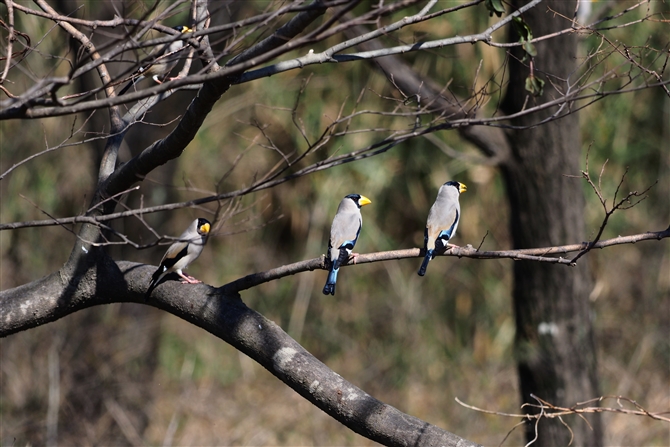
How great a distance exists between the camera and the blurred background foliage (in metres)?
7.20

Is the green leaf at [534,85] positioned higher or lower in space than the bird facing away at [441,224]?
higher

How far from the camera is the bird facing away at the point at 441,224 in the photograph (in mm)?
3663

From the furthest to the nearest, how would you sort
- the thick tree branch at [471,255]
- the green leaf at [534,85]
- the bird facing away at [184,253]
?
1. the bird facing away at [184,253]
2. the green leaf at [534,85]
3. the thick tree branch at [471,255]

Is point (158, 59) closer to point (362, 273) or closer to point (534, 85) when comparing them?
point (534, 85)

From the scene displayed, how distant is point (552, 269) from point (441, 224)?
4.00 feet

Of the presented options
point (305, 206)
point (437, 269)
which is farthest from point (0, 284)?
point (437, 269)

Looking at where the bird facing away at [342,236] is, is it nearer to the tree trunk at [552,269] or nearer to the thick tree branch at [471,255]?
the thick tree branch at [471,255]

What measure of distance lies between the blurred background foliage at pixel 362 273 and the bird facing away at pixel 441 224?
3.06 m

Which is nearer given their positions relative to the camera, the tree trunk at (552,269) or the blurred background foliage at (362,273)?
the tree trunk at (552,269)

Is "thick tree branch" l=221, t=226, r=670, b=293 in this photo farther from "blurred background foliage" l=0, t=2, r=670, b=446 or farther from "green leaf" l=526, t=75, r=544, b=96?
"blurred background foliage" l=0, t=2, r=670, b=446

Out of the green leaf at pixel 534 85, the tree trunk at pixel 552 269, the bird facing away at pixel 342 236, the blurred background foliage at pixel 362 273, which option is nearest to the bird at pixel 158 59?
the bird facing away at pixel 342 236

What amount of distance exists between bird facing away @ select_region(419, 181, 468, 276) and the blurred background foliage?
3064mm

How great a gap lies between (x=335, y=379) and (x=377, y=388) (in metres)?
5.62

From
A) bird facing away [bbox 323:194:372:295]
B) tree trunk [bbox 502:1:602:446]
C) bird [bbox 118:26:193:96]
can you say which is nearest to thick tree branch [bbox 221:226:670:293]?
bird facing away [bbox 323:194:372:295]
